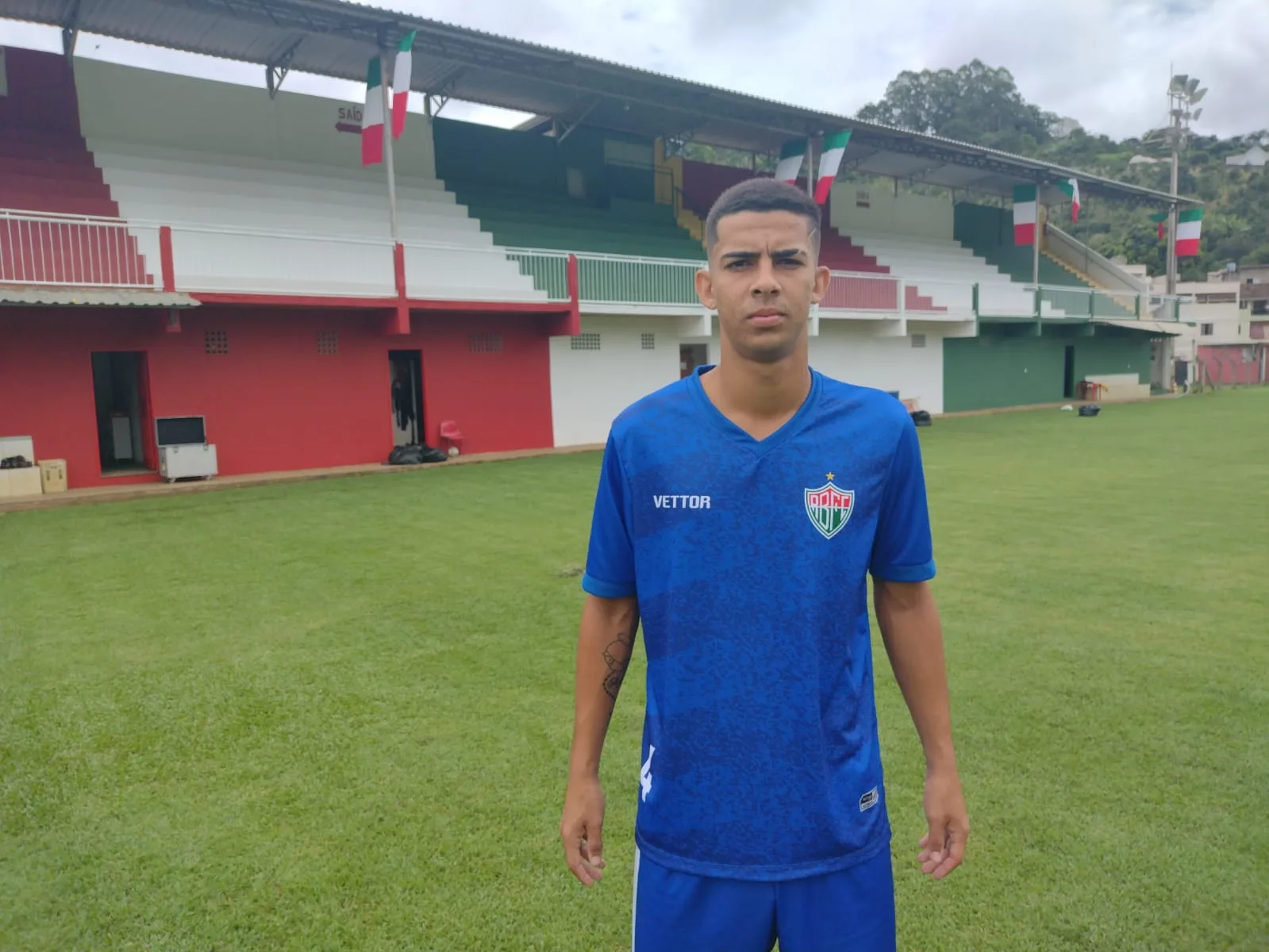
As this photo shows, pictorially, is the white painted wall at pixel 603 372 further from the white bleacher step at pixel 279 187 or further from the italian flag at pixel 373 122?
the italian flag at pixel 373 122

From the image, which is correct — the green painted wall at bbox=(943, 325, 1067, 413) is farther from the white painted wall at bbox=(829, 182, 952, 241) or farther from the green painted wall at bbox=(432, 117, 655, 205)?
the green painted wall at bbox=(432, 117, 655, 205)

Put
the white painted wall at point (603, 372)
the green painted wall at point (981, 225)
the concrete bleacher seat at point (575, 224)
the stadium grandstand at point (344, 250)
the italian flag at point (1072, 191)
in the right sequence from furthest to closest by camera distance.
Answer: the green painted wall at point (981, 225) < the italian flag at point (1072, 191) < the concrete bleacher seat at point (575, 224) < the white painted wall at point (603, 372) < the stadium grandstand at point (344, 250)

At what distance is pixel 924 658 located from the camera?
1.72 metres

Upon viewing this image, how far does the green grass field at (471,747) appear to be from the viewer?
278cm

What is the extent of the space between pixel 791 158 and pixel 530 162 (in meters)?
6.11

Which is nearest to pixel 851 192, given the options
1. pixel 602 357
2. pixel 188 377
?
pixel 602 357

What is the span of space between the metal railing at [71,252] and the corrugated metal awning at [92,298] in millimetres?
145

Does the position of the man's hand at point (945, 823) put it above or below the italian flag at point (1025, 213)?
below

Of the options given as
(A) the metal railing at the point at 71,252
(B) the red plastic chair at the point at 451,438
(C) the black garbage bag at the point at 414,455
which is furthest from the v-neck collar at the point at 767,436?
(B) the red plastic chair at the point at 451,438

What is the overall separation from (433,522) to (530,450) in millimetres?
7494

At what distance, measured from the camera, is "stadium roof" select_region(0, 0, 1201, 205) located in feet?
46.3

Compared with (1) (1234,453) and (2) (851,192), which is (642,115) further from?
(1) (1234,453)

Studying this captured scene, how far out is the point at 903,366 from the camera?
958 inches

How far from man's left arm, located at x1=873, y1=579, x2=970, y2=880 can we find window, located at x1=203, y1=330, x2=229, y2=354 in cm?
1381
